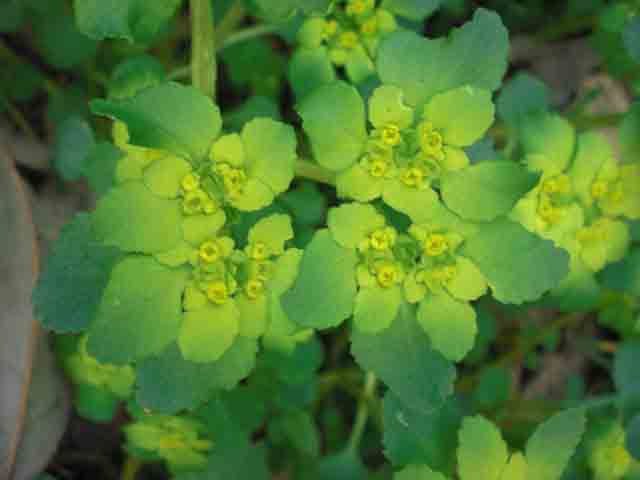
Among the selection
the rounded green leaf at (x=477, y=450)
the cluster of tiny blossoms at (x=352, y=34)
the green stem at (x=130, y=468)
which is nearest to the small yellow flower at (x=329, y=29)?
the cluster of tiny blossoms at (x=352, y=34)

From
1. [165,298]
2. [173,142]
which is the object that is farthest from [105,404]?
[173,142]

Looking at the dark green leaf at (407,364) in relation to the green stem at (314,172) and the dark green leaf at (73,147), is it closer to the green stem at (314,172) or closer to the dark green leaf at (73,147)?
the green stem at (314,172)

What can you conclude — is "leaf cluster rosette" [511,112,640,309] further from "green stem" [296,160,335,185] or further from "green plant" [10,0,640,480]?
"green stem" [296,160,335,185]

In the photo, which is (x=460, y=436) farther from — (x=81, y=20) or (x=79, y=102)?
(x=79, y=102)

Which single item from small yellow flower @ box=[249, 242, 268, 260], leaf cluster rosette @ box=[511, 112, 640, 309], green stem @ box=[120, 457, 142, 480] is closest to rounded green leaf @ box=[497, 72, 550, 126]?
leaf cluster rosette @ box=[511, 112, 640, 309]

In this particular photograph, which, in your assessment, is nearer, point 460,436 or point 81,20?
point 81,20
